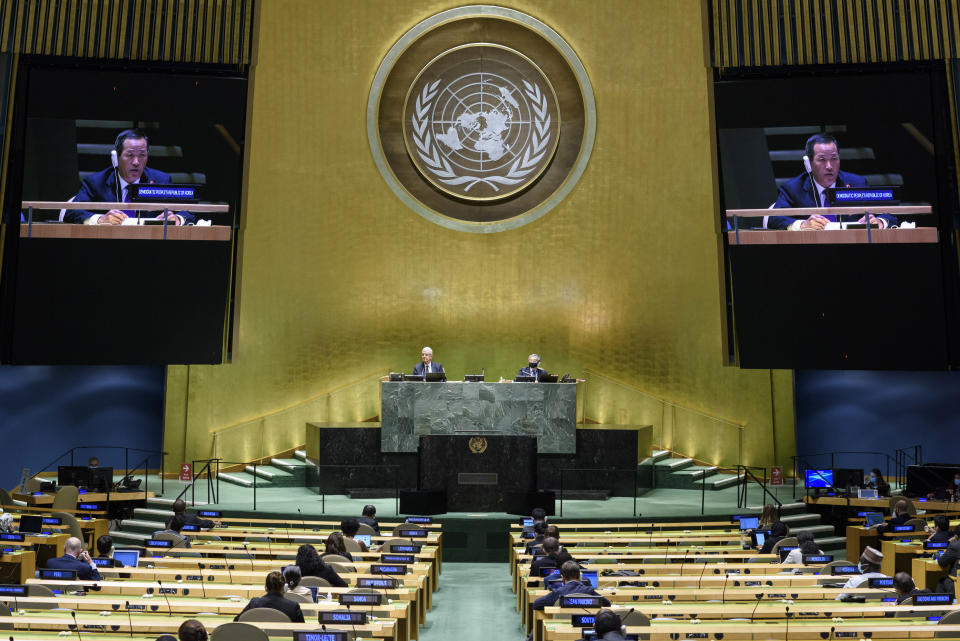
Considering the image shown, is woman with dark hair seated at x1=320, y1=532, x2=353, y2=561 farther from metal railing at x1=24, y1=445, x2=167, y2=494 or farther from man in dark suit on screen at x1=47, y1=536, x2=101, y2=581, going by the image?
metal railing at x1=24, y1=445, x2=167, y2=494

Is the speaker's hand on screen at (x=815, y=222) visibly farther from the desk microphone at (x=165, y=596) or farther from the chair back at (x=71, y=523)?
the desk microphone at (x=165, y=596)

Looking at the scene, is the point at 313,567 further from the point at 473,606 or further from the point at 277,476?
the point at 277,476

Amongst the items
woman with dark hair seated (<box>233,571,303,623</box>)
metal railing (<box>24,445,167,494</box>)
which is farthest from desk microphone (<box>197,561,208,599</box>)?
metal railing (<box>24,445,167,494</box>)

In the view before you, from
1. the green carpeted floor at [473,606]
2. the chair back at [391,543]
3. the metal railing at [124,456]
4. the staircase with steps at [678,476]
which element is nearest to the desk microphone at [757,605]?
the green carpeted floor at [473,606]

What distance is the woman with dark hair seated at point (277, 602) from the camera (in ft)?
19.6

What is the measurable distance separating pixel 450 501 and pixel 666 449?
4.91 m

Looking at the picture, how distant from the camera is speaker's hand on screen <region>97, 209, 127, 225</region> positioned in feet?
48.3

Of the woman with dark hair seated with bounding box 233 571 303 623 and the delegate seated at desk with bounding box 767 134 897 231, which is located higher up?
the delegate seated at desk with bounding box 767 134 897 231

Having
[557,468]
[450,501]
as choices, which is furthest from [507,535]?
[557,468]

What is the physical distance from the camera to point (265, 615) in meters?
5.73

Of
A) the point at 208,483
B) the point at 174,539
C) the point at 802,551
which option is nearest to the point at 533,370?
the point at 208,483

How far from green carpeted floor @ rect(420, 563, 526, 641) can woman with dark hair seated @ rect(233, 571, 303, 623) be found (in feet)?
9.15

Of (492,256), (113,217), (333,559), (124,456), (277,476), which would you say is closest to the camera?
(333,559)

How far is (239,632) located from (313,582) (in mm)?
2069
